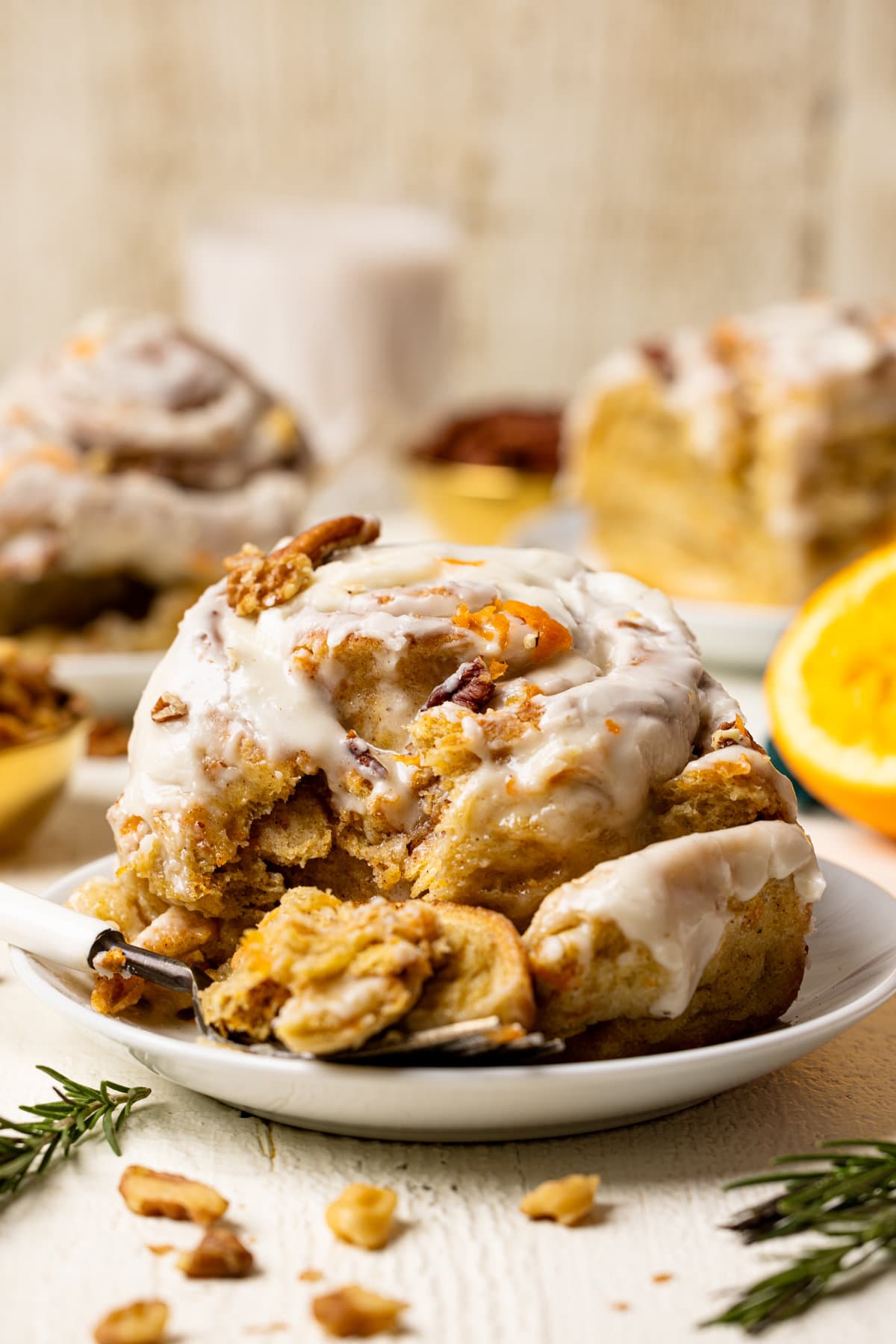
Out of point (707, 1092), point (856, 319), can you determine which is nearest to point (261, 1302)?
point (707, 1092)

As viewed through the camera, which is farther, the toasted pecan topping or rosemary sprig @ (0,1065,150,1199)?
the toasted pecan topping

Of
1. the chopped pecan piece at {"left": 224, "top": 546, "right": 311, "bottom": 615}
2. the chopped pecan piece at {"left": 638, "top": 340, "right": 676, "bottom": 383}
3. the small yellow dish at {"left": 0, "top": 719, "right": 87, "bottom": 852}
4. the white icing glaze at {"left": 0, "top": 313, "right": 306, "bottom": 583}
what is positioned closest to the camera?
the chopped pecan piece at {"left": 224, "top": 546, "right": 311, "bottom": 615}

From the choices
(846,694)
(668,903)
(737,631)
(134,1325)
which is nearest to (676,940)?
(668,903)

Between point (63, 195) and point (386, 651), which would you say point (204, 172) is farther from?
point (386, 651)

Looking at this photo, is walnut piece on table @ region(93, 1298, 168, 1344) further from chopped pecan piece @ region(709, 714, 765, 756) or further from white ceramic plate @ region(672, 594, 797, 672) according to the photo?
white ceramic plate @ region(672, 594, 797, 672)

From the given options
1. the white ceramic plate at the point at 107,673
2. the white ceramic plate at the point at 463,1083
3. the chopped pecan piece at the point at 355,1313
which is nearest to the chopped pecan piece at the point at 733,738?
the white ceramic plate at the point at 463,1083

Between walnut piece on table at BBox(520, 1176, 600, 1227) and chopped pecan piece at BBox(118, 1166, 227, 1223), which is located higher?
walnut piece on table at BBox(520, 1176, 600, 1227)

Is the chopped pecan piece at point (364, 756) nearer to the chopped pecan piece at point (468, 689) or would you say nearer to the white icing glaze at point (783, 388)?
the chopped pecan piece at point (468, 689)

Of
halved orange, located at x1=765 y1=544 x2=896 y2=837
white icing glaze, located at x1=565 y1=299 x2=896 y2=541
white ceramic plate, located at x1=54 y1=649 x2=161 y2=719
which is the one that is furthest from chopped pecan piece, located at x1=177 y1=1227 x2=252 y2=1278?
white icing glaze, located at x1=565 y1=299 x2=896 y2=541
